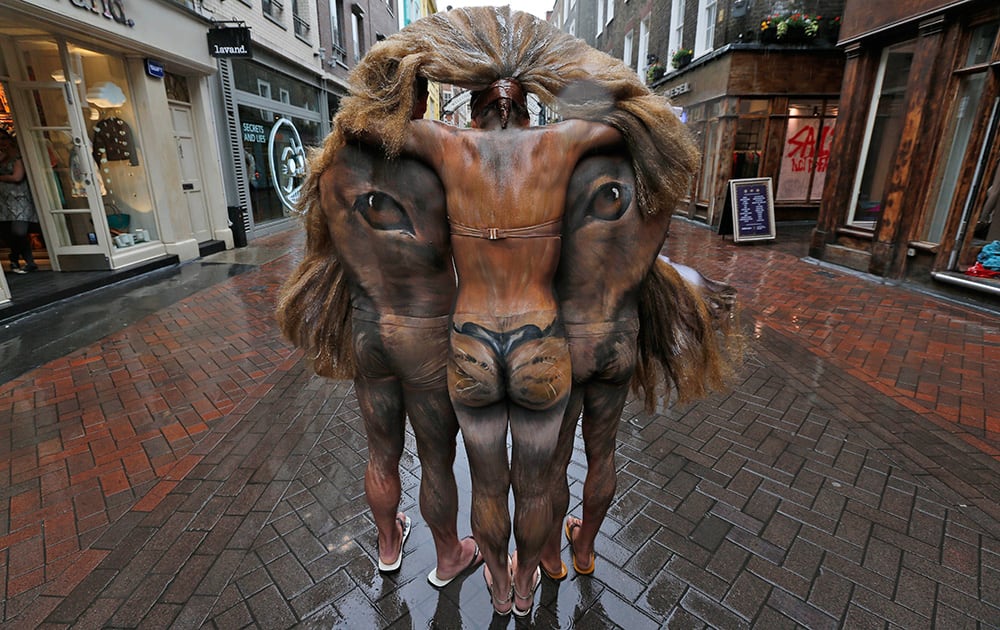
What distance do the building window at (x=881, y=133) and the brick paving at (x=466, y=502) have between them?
4012mm

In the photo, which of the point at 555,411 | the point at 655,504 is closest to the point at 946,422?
the point at 655,504

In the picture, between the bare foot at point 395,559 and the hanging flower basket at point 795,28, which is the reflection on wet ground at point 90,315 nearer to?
the bare foot at point 395,559

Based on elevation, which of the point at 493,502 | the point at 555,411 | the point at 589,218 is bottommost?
the point at 493,502

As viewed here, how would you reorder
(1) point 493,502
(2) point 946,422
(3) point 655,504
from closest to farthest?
(1) point 493,502, (3) point 655,504, (2) point 946,422

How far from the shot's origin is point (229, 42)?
870 centimetres

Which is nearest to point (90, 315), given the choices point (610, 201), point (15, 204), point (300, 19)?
point (15, 204)

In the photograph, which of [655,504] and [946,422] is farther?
[946,422]

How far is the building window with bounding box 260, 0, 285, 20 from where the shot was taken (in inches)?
424

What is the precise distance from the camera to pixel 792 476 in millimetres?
2947

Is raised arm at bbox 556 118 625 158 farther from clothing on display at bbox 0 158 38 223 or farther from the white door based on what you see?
the white door

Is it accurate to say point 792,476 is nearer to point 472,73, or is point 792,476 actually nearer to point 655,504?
point 655,504

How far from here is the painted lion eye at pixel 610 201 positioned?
4.78 ft

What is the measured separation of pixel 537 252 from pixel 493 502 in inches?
33.6

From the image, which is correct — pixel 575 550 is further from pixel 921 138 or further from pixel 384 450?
pixel 921 138
